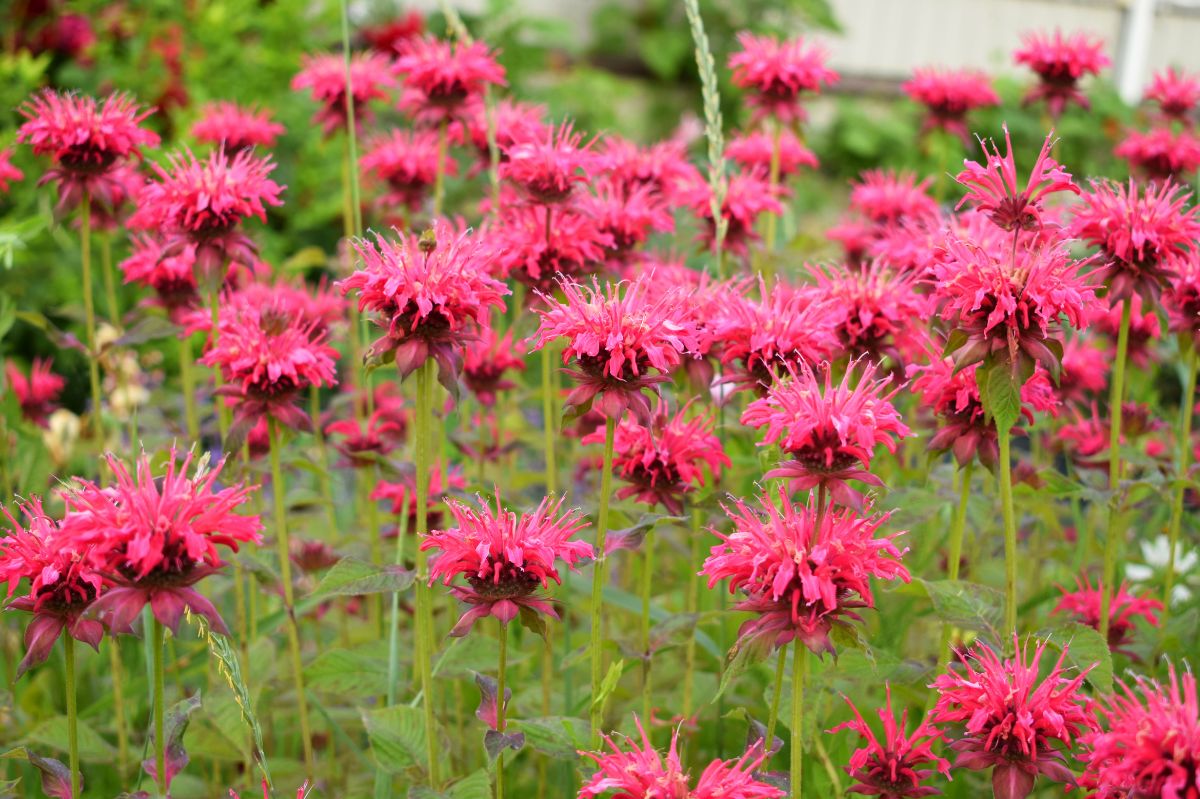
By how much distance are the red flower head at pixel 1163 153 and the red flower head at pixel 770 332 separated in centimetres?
134

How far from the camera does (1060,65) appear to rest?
281cm

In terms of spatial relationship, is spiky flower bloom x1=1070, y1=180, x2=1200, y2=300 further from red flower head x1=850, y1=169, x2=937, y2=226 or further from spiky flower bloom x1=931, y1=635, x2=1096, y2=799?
red flower head x1=850, y1=169, x2=937, y2=226

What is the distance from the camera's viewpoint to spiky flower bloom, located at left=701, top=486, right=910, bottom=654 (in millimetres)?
1342

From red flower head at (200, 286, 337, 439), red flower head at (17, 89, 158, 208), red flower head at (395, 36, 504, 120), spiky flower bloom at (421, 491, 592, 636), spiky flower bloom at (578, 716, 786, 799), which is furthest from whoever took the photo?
red flower head at (395, 36, 504, 120)

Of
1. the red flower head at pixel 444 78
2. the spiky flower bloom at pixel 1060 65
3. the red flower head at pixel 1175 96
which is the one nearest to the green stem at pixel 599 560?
the red flower head at pixel 444 78

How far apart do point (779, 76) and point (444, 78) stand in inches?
28.4

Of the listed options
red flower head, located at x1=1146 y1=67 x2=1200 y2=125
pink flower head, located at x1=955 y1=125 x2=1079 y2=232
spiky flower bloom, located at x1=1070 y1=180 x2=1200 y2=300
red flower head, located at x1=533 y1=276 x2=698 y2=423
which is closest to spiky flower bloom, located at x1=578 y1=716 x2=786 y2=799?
red flower head, located at x1=533 y1=276 x2=698 y2=423

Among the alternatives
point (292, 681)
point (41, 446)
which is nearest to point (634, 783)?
point (292, 681)

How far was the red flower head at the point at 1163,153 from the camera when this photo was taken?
2.71 m

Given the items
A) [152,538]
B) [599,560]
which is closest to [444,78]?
[599,560]

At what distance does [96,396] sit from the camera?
2201mm

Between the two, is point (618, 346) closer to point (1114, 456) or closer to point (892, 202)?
point (1114, 456)

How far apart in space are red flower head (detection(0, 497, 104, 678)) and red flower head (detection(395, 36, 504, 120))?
1.21 metres

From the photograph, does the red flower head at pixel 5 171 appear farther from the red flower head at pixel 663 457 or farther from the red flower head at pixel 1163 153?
the red flower head at pixel 1163 153
